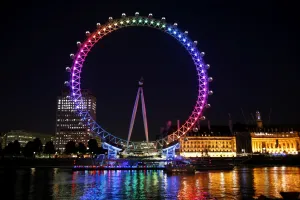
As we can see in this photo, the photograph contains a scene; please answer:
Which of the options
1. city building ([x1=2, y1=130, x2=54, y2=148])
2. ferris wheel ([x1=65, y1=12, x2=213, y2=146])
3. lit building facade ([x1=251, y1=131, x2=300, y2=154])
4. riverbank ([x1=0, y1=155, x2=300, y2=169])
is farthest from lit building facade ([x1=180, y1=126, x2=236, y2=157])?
city building ([x1=2, y1=130, x2=54, y2=148])

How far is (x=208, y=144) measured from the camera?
5261 inches

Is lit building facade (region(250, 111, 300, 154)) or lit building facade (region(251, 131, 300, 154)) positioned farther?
lit building facade (region(251, 131, 300, 154))

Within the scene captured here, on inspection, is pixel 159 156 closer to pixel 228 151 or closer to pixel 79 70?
pixel 79 70

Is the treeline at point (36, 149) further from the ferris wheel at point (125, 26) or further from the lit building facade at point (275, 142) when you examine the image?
the lit building facade at point (275, 142)

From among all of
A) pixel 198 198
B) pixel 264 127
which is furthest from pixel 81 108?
pixel 264 127

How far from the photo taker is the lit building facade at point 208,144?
132000 millimetres

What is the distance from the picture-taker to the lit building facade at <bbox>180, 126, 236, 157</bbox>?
5197 inches

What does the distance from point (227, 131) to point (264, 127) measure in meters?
19.6

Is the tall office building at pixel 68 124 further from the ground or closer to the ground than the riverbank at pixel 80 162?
further from the ground

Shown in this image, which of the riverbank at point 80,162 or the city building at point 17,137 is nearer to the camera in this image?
the riverbank at point 80,162

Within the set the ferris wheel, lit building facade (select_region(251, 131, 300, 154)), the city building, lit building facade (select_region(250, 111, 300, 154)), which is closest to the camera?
the ferris wheel

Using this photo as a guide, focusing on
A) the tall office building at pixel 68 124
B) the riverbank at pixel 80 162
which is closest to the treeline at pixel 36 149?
the riverbank at pixel 80 162

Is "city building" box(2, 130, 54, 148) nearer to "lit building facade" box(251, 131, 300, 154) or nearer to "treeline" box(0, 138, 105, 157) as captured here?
"treeline" box(0, 138, 105, 157)

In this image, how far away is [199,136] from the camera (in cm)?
13362
